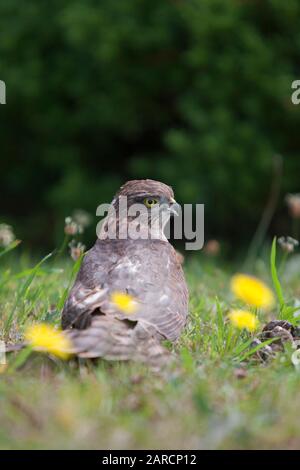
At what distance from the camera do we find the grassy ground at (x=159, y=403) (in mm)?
2691

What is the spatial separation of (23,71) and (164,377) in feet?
29.5

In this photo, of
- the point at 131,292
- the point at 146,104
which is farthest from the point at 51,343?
the point at 146,104

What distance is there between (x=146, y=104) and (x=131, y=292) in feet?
24.9

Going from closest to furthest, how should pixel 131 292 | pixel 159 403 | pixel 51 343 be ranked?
pixel 159 403
pixel 51 343
pixel 131 292

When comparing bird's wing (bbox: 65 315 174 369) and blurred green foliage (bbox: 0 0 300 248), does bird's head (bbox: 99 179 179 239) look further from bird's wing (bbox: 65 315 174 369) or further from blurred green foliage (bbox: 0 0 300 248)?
blurred green foliage (bbox: 0 0 300 248)

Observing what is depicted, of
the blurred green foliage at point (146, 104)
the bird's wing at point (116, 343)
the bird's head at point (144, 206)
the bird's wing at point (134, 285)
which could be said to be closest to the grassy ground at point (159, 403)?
the bird's wing at point (116, 343)

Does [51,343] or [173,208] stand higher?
[173,208]

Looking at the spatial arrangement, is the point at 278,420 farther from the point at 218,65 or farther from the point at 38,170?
the point at 38,170

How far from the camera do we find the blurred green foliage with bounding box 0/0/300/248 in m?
9.47

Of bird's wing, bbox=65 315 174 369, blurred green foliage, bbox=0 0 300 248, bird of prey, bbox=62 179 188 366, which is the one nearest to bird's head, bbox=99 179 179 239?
bird of prey, bbox=62 179 188 366

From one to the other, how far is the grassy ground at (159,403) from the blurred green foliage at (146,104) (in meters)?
6.06

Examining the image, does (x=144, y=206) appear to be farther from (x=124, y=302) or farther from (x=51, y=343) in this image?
(x=51, y=343)

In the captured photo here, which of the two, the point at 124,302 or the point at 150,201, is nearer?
the point at 124,302

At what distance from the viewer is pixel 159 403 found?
2930mm
